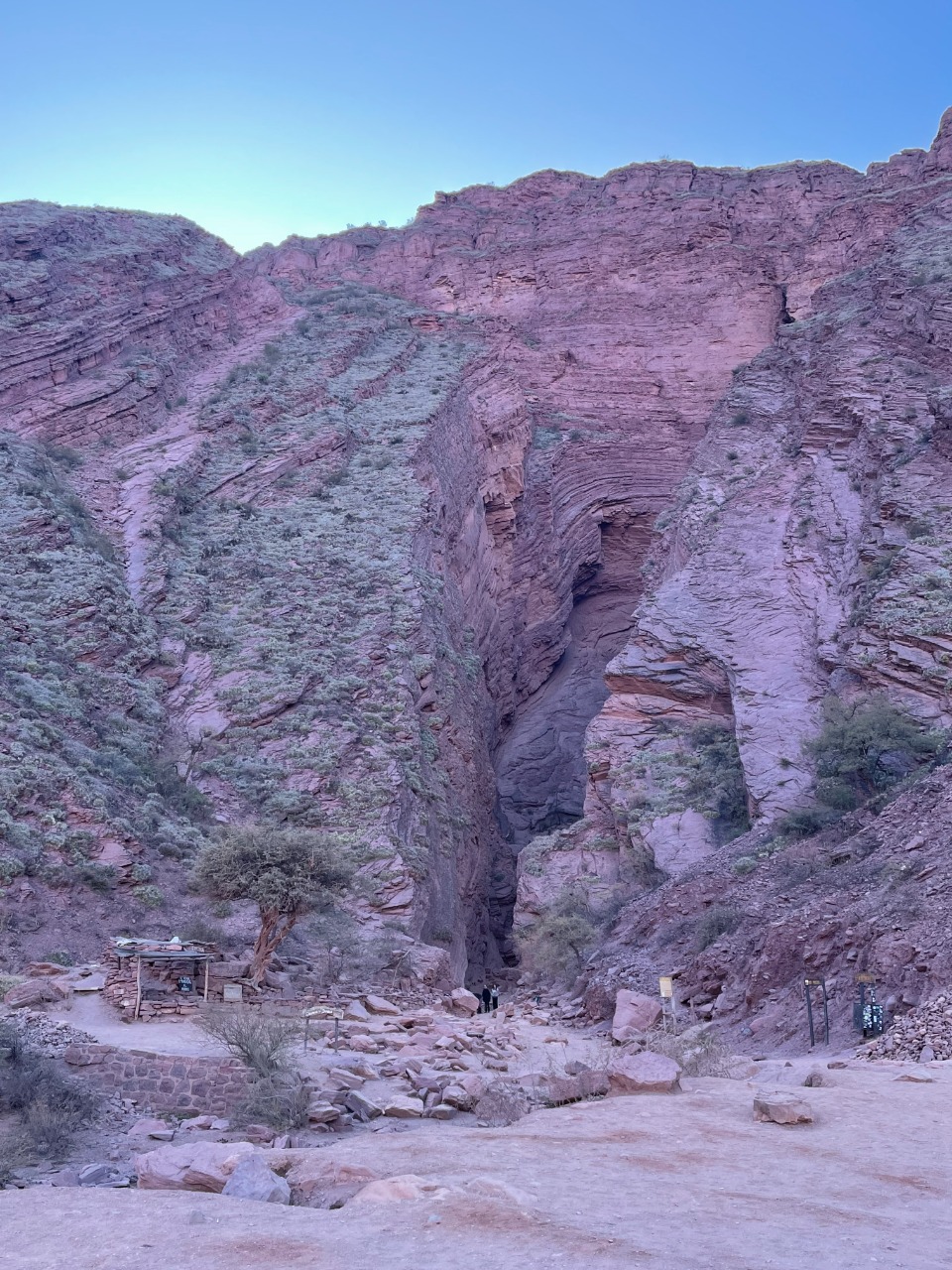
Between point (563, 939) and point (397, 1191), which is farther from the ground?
point (397, 1191)

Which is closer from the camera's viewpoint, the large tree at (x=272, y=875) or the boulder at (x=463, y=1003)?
the large tree at (x=272, y=875)

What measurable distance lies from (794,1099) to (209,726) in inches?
809

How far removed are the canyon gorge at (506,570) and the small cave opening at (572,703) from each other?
0.53ft

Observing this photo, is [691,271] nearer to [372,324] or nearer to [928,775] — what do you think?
[372,324]

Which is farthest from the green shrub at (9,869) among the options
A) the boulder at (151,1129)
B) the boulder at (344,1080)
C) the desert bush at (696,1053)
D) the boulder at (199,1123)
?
the desert bush at (696,1053)

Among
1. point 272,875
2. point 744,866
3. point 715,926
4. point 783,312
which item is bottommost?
point 715,926

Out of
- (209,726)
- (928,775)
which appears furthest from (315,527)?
(928,775)

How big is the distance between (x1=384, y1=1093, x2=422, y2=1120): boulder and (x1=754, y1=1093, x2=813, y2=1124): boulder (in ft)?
12.5

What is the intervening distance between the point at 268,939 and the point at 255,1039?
6.09m

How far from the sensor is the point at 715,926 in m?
18.0

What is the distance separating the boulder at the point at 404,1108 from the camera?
1065 cm

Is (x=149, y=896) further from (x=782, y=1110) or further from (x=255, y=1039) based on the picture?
(x=782, y=1110)

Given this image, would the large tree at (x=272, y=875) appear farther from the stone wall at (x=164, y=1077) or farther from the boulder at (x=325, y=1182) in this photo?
the boulder at (x=325, y=1182)

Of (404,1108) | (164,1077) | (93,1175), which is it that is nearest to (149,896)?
(164,1077)
